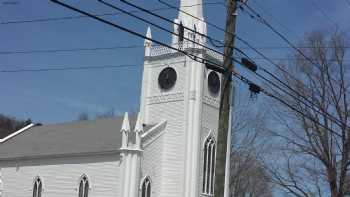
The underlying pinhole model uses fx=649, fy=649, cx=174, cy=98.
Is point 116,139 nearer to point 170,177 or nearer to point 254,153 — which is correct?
point 170,177

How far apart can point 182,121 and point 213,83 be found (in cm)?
394

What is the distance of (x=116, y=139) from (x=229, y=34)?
26.1m

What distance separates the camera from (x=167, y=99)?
44.8 metres

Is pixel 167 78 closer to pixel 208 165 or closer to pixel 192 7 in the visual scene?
pixel 192 7

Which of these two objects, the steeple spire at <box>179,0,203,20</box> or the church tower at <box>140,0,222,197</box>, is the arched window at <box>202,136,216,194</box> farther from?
the steeple spire at <box>179,0,203,20</box>

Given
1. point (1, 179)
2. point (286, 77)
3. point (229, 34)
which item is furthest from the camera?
point (1, 179)

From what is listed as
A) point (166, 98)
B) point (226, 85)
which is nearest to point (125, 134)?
point (166, 98)

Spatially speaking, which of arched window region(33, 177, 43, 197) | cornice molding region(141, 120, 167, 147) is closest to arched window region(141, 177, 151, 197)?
cornice molding region(141, 120, 167, 147)

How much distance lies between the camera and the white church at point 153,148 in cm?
4172

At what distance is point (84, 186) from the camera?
Result: 43.8 m

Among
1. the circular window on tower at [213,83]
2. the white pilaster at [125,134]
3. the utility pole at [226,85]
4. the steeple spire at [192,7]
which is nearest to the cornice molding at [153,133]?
the white pilaster at [125,134]

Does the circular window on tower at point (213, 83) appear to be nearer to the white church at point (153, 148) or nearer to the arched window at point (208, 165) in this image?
the white church at point (153, 148)

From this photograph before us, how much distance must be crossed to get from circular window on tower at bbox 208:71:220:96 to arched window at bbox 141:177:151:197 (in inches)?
303

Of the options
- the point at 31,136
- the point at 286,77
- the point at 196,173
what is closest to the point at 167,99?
the point at 196,173
